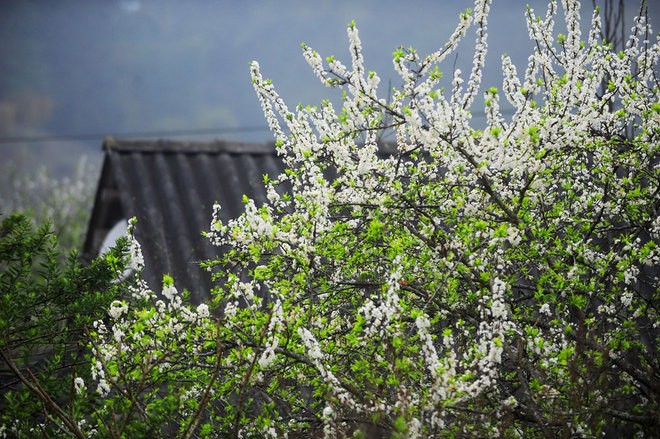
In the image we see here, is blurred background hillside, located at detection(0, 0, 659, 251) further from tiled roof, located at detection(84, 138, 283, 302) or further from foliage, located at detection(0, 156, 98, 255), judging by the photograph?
tiled roof, located at detection(84, 138, 283, 302)

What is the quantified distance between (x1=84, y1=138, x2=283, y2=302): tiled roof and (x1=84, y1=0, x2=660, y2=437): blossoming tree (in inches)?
107

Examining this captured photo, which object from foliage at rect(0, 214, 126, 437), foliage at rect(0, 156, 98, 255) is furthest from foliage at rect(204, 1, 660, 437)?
foliage at rect(0, 156, 98, 255)

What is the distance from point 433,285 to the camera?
9.23 feet

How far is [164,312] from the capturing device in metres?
2.91

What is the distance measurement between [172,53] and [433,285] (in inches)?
2192

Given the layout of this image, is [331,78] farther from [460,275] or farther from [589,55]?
[589,55]

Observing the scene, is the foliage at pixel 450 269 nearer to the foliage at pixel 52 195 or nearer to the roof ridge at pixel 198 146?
the roof ridge at pixel 198 146

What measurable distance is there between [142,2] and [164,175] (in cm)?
5610

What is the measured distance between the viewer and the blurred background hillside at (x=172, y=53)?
46.6 metres

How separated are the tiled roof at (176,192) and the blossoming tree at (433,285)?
8.94 feet

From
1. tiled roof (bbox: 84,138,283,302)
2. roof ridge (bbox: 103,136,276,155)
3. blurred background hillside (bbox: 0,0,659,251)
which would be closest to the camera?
tiled roof (bbox: 84,138,283,302)

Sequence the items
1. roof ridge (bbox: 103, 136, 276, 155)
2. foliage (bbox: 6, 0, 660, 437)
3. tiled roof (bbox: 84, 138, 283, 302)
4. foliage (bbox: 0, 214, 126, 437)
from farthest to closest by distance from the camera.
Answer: roof ridge (bbox: 103, 136, 276, 155) < tiled roof (bbox: 84, 138, 283, 302) < foliage (bbox: 0, 214, 126, 437) < foliage (bbox: 6, 0, 660, 437)

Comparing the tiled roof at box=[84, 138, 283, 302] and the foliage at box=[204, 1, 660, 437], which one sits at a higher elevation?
the tiled roof at box=[84, 138, 283, 302]

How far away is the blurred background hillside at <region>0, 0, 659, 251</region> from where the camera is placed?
153 feet
